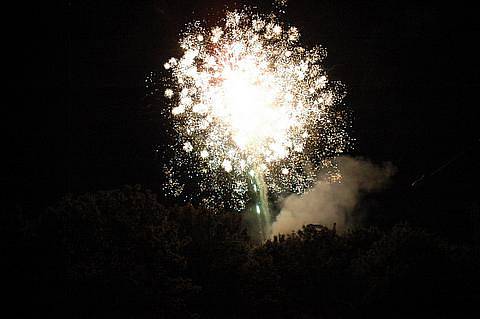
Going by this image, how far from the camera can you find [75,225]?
13.0 meters

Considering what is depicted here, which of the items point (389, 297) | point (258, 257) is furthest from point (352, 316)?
point (258, 257)

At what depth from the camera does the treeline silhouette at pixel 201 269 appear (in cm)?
1188

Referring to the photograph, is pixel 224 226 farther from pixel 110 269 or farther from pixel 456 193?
pixel 456 193

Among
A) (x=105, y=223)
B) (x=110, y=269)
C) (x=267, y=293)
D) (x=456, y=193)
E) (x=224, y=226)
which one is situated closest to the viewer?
(x=110, y=269)

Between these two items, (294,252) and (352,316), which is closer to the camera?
(352,316)

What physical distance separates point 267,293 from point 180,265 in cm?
285

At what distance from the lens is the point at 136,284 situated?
12.4 m

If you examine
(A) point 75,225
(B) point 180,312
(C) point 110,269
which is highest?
(A) point 75,225

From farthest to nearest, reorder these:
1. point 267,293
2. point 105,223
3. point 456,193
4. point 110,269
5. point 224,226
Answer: point 456,193, point 224,226, point 267,293, point 105,223, point 110,269

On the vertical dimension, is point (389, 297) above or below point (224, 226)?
below

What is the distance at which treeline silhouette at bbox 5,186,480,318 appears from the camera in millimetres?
11883

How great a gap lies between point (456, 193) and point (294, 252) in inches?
374

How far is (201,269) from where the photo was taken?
14.8 meters

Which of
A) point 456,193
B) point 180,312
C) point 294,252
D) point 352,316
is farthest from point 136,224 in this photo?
point 456,193
